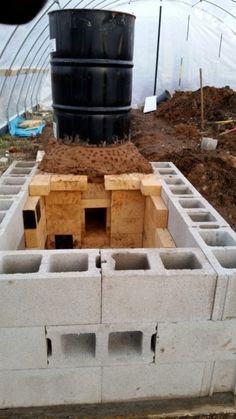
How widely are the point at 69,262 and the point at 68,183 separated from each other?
6.03 feet

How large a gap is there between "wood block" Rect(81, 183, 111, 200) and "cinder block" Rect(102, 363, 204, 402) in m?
2.48

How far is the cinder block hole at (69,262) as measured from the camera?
8.75 ft

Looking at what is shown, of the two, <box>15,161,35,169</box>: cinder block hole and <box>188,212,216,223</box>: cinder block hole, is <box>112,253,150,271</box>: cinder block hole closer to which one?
<box>188,212,216,223</box>: cinder block hole

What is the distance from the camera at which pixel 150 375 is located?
8.67 ft

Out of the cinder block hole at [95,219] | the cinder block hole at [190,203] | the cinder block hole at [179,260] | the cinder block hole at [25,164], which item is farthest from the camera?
the cinder block hole at [95,219]

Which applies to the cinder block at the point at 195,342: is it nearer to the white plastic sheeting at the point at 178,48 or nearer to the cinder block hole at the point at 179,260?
the cinder block hole at the point at 179,260

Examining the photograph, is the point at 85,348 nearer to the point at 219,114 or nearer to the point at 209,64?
the point at 219,114

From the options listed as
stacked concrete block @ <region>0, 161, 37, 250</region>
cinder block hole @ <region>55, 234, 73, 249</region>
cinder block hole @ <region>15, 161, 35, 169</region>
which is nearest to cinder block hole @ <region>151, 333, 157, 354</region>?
stacked concrete block @ <region>0, 161, 37, 250</region>

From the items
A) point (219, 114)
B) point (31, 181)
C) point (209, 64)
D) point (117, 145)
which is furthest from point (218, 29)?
point (31, 181)

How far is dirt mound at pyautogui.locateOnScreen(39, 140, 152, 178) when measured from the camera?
4531mm

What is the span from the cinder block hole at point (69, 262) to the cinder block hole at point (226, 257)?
103 centimetres

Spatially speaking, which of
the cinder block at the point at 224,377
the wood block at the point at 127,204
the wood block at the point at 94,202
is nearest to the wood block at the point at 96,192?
the wood block at the point at 94,202

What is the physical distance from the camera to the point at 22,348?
8.07 feet

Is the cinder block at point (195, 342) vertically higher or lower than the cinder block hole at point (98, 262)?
lower
